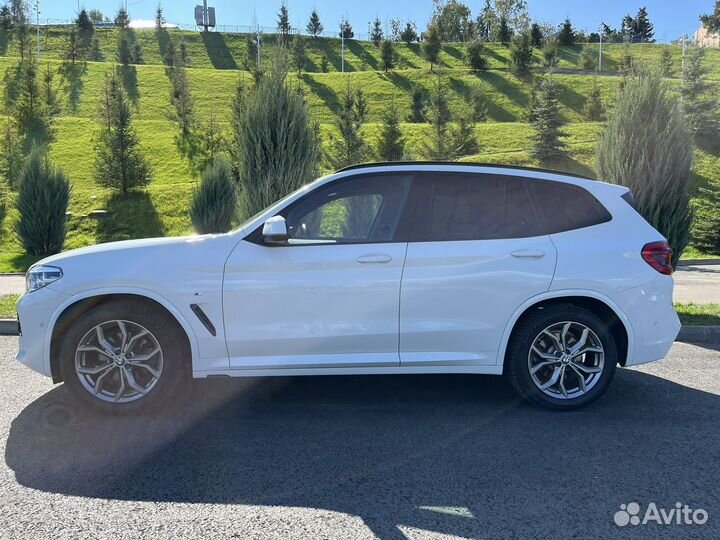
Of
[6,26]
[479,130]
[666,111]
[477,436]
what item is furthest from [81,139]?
[6,26]

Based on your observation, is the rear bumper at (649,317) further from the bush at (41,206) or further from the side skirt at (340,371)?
the bush at (41,206)

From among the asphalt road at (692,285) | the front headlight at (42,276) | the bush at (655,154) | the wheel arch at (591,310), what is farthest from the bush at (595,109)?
the front headlight at (42,276)

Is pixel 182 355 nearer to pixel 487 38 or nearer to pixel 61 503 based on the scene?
pixel 61 503

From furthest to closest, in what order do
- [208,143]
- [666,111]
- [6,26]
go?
[6,26] < [208,143] < [666,111]

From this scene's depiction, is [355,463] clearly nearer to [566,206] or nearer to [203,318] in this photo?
[203,318]

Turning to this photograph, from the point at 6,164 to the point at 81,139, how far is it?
6955 mm

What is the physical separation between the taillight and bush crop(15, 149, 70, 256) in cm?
1426

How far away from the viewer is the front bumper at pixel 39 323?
4324 millimetres

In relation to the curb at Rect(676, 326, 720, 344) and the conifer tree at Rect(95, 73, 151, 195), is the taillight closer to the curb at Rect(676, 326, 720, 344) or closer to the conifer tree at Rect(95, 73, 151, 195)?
the curb at Rect(676, 326, 720, 344)

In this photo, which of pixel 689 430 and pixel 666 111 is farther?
pixel 666 111

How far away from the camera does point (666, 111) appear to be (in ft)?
27.4

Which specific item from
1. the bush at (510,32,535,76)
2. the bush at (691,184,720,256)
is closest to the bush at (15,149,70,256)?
the bush at (691,184,720,256)

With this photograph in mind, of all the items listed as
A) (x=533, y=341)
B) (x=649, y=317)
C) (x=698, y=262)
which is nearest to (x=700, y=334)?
(x=649, y=317)

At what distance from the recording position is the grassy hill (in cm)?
2089
